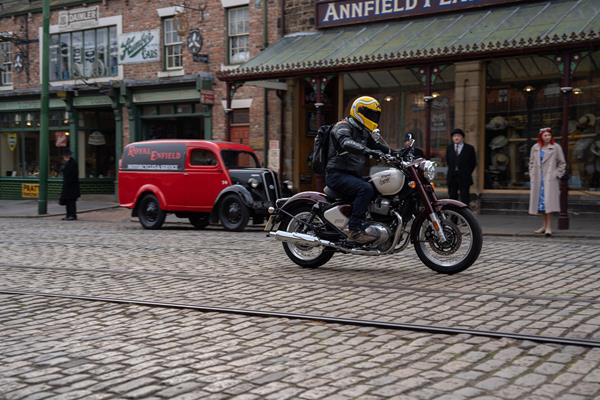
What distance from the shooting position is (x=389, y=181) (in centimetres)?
729

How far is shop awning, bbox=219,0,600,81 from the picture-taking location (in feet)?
45.9

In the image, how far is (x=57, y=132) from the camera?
26.1 m

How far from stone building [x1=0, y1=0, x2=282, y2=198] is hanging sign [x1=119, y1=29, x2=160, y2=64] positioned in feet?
0.11

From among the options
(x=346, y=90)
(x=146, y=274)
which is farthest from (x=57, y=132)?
(x=146, y=274)

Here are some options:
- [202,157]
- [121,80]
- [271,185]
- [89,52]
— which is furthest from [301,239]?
[89,52]

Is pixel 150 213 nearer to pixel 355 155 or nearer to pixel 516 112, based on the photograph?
Result: pixel 516 112

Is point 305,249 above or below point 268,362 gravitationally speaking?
above

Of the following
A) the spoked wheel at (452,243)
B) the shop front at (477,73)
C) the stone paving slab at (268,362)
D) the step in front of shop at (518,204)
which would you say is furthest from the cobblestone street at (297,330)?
the shop front at (477,73)

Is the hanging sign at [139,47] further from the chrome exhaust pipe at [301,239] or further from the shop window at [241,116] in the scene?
the chrome exhaust pipe at [301,239]

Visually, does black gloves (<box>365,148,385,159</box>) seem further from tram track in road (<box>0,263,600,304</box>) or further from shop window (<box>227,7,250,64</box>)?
shop window (<box>227,7,250,64</box>)

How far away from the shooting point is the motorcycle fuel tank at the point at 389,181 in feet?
23.8

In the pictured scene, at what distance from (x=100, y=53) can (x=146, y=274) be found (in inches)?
724

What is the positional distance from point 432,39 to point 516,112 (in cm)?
277

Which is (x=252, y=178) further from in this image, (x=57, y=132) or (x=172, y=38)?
(x=57, y=132)
